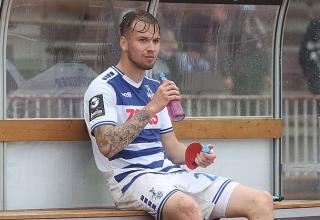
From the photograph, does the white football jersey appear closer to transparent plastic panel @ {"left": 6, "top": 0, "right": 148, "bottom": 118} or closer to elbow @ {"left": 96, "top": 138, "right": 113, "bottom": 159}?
elbow @ {"left": 96, "top": 138, "right": 113, "bottom": 159}

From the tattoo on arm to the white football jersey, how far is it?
0.23 ft

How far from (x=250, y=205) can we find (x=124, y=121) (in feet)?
2.66

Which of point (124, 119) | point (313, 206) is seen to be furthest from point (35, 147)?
point (313, 206)

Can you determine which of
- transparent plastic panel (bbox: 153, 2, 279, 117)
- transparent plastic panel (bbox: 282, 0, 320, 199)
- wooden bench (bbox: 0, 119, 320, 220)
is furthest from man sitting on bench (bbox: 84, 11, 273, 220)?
transparent plastic panel (bbox: 282, 0, 320, 199)

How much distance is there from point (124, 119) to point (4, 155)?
818 millimetres

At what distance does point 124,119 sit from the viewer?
14.9ft

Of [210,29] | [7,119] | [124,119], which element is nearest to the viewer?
[124,119]

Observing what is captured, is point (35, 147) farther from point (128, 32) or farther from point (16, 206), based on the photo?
point (128, 32)

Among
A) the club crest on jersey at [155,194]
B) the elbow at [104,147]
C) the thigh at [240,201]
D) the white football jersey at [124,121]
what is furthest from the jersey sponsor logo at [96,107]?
the thigh at [240,201]

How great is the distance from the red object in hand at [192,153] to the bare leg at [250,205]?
27 centimetres

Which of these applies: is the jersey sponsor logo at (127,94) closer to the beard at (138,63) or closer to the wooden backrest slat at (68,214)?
the beard at (138,63)

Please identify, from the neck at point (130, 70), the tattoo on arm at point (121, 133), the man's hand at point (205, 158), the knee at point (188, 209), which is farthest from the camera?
the neck at point (130, 70)

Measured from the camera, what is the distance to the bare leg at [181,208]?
4.19m

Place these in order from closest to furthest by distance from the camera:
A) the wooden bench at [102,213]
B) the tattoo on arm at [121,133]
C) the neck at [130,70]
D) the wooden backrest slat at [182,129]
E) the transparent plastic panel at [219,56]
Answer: the tattoo on arm at [121,133] → the wooden bench at [102,213] → the neck at [130,70] → the wooden backrest slat at [182,129] → the transparent plastic panel at [219,56]
